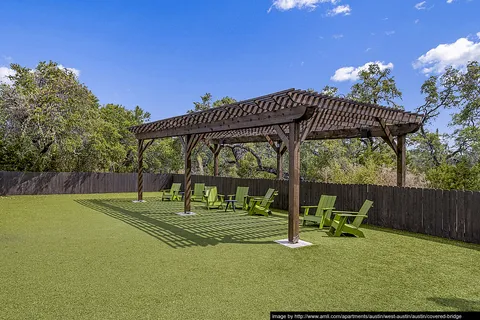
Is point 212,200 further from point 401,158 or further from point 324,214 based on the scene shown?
point 401,158

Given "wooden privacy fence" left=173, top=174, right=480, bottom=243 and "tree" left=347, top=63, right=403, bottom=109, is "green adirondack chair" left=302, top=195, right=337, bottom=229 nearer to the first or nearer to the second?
"wooden privacy fence" left=173, top=174, right=480, bottom=243

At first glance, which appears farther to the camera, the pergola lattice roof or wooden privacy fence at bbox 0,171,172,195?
wooden privacy fence at bbox 0,171,172,195

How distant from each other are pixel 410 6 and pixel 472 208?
10.9 meters

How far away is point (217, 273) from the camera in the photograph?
378cm

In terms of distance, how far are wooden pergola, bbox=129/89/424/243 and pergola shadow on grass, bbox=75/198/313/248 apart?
89 cm

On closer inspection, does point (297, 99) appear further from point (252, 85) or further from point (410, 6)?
point (252, 85)

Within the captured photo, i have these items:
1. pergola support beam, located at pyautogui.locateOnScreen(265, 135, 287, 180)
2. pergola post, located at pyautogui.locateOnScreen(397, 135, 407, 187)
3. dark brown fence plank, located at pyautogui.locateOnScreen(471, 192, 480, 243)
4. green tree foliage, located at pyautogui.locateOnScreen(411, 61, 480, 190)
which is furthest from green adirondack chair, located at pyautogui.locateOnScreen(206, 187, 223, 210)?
green tree foliage, located at pyautogui.locateOnScreen(411, 61, 480, 190)

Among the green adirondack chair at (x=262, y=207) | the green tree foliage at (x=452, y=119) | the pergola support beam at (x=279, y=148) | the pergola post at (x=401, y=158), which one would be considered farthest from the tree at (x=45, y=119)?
the green tree foliage at (x=452, y=119)

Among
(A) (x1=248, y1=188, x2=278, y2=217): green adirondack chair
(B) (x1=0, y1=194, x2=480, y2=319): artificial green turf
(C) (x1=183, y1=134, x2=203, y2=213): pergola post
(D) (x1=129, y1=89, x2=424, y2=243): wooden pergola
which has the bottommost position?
(B) (x1=0, y1=194, x2=480, y2=319): artificial green turf

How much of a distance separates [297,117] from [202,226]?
3.40 m

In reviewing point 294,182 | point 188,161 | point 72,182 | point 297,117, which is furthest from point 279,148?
point 72,182

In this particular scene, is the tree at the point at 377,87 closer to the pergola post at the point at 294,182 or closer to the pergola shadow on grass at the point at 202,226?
the pergola shadow on grass at the point at 202,226

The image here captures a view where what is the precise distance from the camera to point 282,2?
44.8 feet

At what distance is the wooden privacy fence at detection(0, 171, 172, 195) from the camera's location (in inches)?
560
